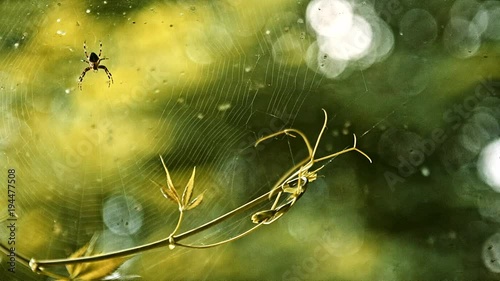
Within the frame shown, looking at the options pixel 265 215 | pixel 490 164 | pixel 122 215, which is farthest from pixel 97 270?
pixel 490 164

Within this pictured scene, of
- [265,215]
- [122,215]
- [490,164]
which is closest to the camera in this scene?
[265,215]

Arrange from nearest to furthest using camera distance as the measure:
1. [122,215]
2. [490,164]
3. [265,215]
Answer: [265,215] → [122,215] → [490,164]

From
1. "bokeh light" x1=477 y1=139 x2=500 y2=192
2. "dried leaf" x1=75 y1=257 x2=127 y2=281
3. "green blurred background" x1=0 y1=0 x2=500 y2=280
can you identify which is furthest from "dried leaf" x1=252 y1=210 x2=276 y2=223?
"bokeh light" x1=477 y1=139 x2=500 y2=192

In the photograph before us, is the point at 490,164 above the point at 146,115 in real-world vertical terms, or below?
below

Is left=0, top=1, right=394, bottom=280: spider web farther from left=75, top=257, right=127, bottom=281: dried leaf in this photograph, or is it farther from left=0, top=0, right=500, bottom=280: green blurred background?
left=75, top=257, right=127, bottom=281: dried leaf

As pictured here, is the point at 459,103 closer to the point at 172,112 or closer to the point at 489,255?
the point at 489,255

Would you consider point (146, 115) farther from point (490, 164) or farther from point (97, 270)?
point (490, 164)

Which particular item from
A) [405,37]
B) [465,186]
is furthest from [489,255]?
[405,37]

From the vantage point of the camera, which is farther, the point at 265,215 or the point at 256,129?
the point at 256,129
